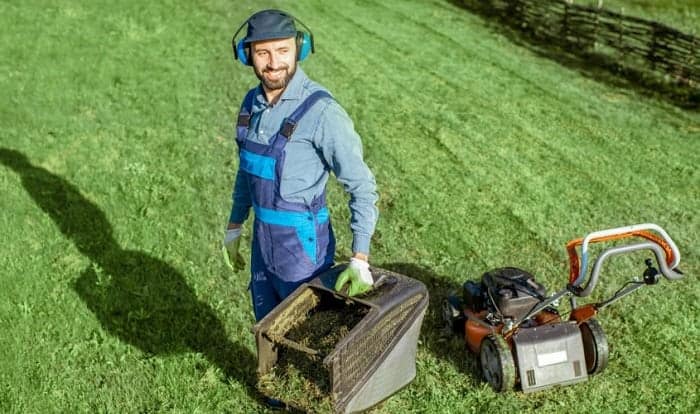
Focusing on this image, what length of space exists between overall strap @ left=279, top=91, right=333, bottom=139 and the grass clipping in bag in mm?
1121

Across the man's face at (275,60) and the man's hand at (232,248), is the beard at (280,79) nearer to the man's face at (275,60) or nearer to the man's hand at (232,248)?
the man's face at (275,60)

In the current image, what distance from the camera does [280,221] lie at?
448 cm

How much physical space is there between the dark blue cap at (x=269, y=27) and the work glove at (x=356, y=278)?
1304 millimetres

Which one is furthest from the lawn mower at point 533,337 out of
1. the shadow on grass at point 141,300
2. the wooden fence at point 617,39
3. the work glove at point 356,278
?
the wooden fence at point 617,39

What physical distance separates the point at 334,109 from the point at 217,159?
577 centimetres

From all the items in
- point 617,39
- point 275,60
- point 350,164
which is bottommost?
point 617,39

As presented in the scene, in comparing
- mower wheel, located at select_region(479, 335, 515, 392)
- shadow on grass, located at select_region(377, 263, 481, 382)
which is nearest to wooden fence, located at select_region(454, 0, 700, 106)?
shadow on grass, located at select_region(377, 263, 481, 382)

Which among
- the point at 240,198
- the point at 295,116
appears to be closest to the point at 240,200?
the point at 240,198

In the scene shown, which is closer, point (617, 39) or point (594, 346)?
point (594, 346)

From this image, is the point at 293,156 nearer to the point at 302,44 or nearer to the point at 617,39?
the point at 302,44

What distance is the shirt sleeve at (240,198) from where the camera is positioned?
192 inches

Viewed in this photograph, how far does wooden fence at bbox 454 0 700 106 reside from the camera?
13562 millimetres

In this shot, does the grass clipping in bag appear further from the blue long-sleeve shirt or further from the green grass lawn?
the green grass lawn

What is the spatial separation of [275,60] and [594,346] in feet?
10.3
